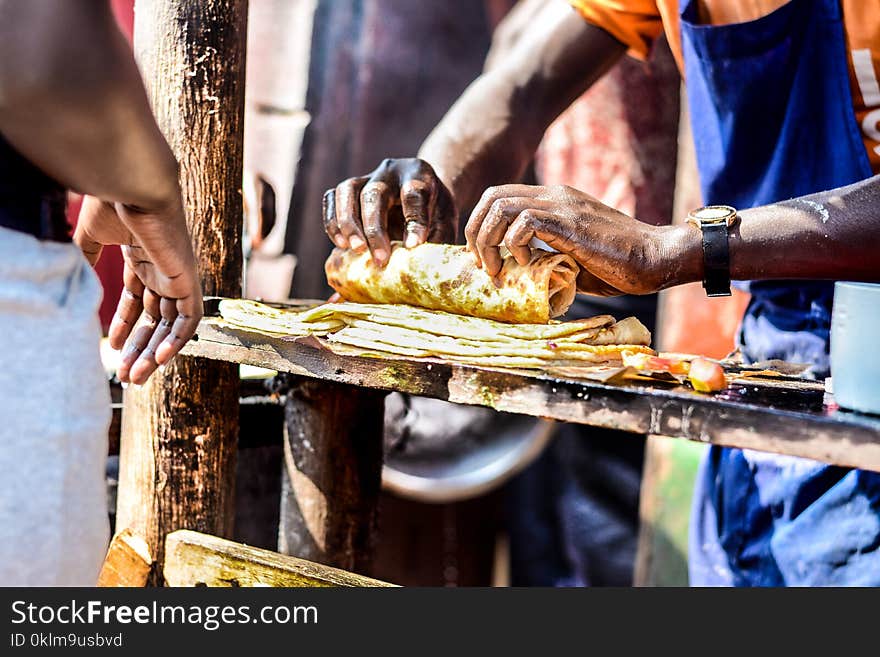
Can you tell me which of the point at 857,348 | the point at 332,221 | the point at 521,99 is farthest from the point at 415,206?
the point at 857,348

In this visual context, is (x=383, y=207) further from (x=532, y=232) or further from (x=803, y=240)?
(x=803, y=240)

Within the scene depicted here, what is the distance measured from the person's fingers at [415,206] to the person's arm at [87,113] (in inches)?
33.9

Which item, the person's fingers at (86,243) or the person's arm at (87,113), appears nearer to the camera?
Result: the person's arm at (87,113)

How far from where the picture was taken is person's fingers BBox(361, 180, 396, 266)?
2.30 m

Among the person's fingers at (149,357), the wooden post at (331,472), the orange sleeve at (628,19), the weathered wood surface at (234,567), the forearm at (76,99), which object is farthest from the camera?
the orange sleeve at (628,19)

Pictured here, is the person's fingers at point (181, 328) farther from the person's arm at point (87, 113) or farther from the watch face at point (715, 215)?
the watch face at point (715, 215)

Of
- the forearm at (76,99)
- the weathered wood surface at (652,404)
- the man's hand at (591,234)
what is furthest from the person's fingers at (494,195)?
the forearm at (76,99)

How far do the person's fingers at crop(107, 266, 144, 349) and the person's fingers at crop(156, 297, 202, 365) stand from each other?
16 cm

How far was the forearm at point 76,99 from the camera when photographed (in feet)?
3.75

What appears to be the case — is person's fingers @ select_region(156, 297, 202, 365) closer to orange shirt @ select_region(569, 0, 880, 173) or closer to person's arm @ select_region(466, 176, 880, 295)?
person's arm @ select_region(466, 176, 880, 295)

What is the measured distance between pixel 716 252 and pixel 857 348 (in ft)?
1.49

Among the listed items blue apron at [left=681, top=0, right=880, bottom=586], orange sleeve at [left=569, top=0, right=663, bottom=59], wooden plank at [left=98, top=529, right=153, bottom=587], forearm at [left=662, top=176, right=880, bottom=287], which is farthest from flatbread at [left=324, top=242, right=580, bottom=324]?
orange sleeve at [left=569, top=0, right=663, bottom=59]

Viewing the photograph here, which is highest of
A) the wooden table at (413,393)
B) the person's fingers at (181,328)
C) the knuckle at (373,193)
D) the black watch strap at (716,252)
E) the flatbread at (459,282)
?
the knuckle at (373,193)

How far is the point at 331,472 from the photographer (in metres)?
2.55
